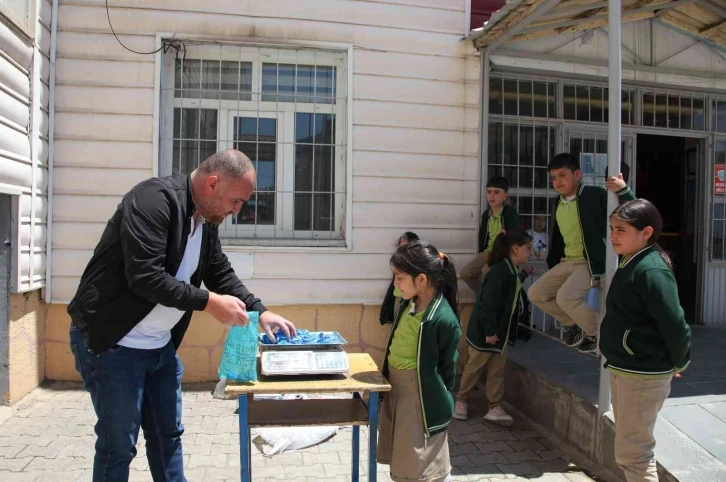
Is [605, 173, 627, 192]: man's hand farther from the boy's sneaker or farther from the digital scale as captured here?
the digital scale

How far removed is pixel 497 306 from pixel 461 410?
96 cm

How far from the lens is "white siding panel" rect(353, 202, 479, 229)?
5.66 meters

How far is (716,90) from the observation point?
22.4ft

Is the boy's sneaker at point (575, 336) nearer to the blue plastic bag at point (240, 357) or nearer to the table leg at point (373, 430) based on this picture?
the table leg at point (373, 430)

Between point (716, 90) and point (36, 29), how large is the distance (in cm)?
718

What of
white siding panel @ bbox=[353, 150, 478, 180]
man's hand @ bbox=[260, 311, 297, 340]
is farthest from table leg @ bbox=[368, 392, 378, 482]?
white siding panel @ bbox=[353, 150, 478, 180]

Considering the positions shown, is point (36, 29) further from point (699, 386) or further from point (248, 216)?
point (699, 386)

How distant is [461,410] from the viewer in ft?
15.8

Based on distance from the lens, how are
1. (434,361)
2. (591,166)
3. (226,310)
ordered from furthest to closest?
(591,166)
(434,361)
(226,310)

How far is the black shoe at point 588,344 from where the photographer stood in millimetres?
4641

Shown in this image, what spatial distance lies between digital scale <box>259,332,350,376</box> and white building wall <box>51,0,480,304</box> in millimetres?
2681

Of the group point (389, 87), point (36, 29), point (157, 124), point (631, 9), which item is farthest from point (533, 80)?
point (36, 29)

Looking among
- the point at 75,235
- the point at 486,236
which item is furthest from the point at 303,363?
the point at 75,235

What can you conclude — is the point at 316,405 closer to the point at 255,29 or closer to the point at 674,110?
the point at 255,29
